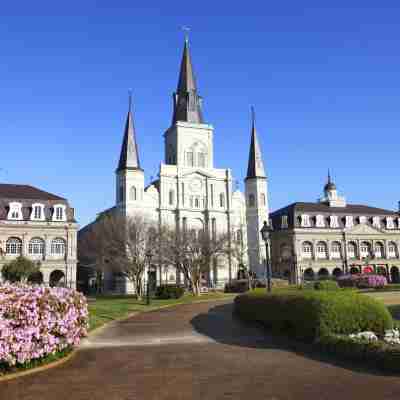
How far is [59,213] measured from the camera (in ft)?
211

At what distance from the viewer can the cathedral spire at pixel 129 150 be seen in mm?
71625

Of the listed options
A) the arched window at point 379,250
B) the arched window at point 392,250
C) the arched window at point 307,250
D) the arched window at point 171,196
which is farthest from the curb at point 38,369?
the arched window at point 392,250

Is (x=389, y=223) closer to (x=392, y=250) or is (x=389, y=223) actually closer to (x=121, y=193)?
(x=392, y=250)

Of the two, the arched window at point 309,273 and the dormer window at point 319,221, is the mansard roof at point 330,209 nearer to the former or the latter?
the dormer window at point 319,221

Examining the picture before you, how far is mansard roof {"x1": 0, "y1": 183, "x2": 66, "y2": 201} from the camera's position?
63691mm

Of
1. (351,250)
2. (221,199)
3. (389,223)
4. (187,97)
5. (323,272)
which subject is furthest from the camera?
(389,223)

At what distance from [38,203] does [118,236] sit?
49.2 ft

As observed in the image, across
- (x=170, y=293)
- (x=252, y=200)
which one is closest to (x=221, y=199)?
(x=252, y=200)

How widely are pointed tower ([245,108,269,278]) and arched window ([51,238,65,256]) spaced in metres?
30.5

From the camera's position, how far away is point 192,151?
80625mm

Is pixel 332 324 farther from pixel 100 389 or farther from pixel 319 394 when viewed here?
pixel 100 389

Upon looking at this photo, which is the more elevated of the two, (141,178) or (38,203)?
(141,178)

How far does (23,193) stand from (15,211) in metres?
3.83

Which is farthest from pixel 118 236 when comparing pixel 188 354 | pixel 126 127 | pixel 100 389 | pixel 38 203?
pixel 100 389
